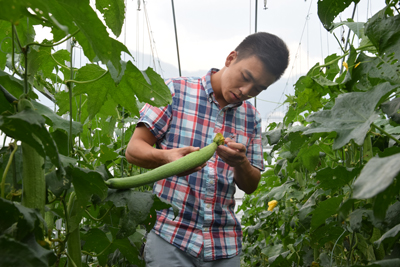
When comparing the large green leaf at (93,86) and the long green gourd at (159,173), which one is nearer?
the long green gourd at (159,173)

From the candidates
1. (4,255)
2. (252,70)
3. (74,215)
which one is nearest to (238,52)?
(252,70)

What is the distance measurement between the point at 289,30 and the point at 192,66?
5.02 feet

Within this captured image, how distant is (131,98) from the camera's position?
107 cm

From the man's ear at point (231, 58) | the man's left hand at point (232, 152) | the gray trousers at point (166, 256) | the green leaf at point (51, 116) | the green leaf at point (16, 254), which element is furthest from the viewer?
the man's ear at point (231, 58)

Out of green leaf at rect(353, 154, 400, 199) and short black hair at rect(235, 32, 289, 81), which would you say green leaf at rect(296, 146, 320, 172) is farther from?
green leaf at rect(353, 154, 400, 199)

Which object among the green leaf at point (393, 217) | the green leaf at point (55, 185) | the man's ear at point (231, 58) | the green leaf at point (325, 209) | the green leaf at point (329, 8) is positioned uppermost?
the man's ear at point (231, 58)

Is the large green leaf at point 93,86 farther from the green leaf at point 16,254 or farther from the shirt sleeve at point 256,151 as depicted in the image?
the shirt sleeve at point 256,151

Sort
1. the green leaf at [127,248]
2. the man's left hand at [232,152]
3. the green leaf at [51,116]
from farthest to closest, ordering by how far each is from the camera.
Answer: the man's left hand at [232,152] < the green leaf at [127,248] < the green leaf at [51,116]

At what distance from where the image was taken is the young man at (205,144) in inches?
63.7

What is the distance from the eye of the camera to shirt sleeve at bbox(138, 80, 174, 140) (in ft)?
5.31

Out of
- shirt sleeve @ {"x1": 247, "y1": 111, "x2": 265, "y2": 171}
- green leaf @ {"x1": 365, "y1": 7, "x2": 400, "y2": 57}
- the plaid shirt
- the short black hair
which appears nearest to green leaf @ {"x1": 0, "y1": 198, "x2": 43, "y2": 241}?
green leaf @ {"x1": 365, "y1": 7, "x2": 400, "y2": 57}

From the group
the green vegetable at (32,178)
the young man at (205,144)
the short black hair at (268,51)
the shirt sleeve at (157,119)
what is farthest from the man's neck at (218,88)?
the green vegetable at (32,178)

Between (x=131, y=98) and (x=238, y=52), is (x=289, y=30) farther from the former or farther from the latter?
(x=131, y=98)

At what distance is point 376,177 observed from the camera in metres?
0.41
